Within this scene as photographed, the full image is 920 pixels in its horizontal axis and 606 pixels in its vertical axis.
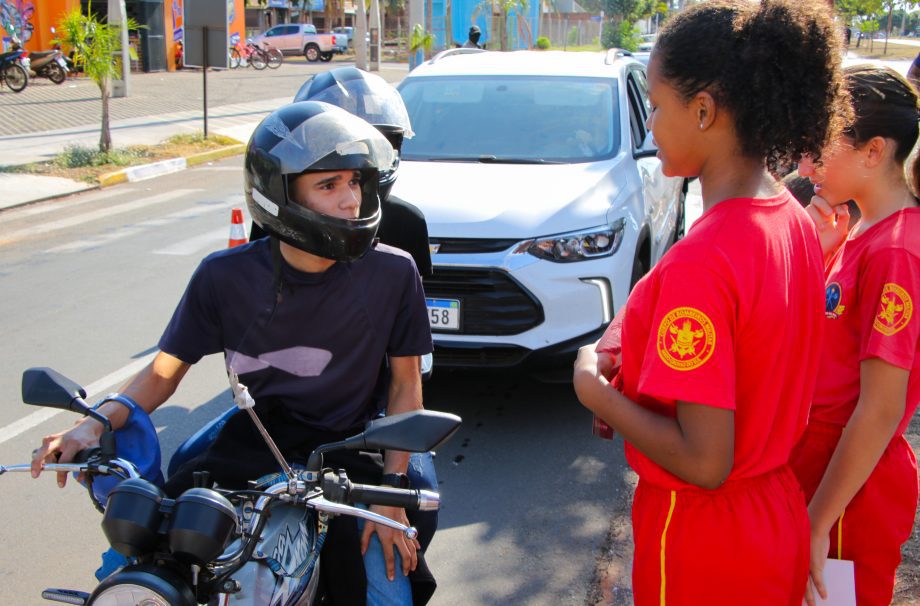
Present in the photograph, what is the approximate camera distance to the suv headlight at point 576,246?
192 inches

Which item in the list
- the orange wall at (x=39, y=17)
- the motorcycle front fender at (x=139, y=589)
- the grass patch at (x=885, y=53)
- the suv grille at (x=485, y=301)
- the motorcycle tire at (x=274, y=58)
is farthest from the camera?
the grass patch at (x=885, y=53)

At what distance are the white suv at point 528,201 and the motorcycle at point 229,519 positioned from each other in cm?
284

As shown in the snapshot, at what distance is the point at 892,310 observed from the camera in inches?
77.5

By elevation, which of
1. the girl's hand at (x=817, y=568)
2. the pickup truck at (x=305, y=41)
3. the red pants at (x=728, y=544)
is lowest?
the girl's hand at (x=817, y=568)

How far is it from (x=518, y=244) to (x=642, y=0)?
5306 cm

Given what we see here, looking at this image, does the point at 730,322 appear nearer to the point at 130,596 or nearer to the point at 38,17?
the point at 130,596

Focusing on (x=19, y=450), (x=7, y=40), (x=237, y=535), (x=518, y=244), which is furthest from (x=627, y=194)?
(x=7, y=40)

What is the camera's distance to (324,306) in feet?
7.69

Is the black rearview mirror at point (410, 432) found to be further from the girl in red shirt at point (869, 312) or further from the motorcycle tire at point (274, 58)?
the motorcycle tire at point (274, 58)

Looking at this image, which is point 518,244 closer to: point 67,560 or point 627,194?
point 627,194

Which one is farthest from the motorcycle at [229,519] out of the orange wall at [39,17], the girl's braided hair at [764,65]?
the orange wall at [39,17]

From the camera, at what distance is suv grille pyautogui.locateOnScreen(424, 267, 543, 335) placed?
486cm

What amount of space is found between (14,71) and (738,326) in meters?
24.4

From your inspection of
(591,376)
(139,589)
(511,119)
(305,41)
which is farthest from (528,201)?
(305,41)
